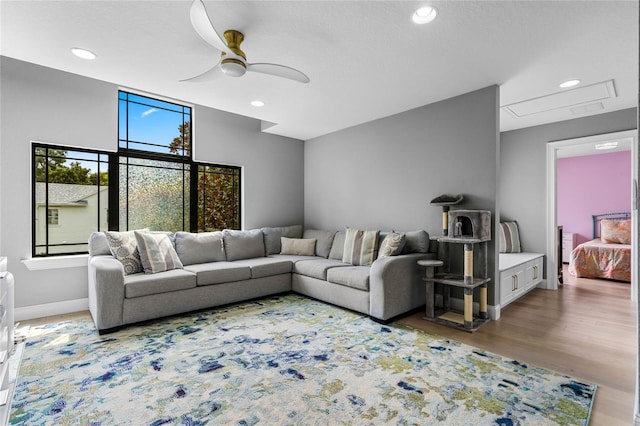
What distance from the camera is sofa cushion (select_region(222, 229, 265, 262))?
441 centimetres

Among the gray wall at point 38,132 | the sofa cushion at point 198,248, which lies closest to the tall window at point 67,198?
the gray wall at point 38,132

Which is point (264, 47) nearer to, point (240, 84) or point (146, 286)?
point (240, 84)

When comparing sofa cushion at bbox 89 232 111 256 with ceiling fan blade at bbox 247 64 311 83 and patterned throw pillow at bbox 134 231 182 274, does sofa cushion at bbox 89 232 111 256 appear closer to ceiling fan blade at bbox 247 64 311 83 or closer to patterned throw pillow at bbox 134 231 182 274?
patterned throw pillow at bbox 134 231 182 274

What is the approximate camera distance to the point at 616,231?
19.6 ft

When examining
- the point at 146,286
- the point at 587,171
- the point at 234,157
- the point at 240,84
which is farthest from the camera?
the point at 587,171

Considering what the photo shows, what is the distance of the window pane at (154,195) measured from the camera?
4.08 m

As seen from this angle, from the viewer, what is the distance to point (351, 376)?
7.16ft

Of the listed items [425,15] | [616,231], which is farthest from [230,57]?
[616,231]

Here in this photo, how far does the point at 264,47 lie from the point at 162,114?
8.16 feet

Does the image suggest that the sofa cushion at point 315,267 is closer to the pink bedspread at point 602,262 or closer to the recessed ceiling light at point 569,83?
the recessed ceiling light at point 569,83

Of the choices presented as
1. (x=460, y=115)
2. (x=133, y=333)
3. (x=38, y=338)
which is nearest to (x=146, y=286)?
(x=133, y=333)

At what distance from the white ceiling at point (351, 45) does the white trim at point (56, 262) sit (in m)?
1.99

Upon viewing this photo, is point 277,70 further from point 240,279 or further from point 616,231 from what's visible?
point 616,231

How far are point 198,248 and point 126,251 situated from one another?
2.80 ft
